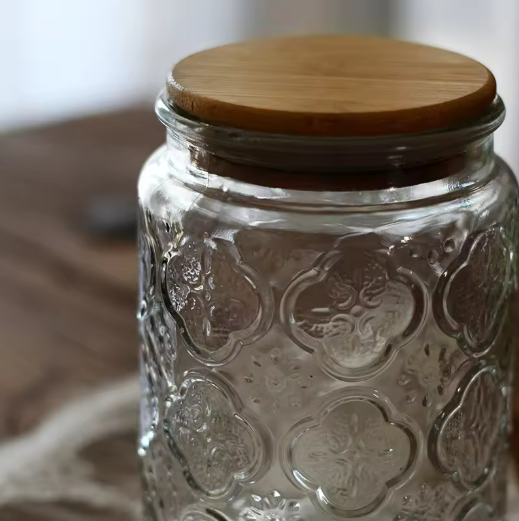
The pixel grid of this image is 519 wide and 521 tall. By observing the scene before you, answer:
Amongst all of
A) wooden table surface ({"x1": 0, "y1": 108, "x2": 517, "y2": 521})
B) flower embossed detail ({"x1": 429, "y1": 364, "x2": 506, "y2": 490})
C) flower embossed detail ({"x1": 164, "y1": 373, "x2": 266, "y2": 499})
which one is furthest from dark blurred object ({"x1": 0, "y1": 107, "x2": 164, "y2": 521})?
flower embossed detail ({"x1": 429, "y1": 364, "x2": 506, "y2": 490})

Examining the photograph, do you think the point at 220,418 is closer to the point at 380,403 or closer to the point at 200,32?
the point at 380,403

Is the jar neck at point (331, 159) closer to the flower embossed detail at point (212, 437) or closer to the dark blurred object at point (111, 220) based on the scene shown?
the flower embossed detail at point (212, 437)

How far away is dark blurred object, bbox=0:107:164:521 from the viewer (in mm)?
687

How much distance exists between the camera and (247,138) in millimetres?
377

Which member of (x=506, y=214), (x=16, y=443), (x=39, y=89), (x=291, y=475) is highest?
(x=506, y=214)

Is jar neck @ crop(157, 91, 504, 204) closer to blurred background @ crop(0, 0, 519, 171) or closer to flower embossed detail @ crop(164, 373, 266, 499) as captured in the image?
flower embossed detail @ crop(164, 373, 266, 499)

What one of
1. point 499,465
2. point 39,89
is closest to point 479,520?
point 499,465

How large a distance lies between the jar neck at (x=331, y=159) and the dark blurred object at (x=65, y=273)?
0.27 m

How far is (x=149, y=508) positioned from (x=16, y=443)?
0.17 meters

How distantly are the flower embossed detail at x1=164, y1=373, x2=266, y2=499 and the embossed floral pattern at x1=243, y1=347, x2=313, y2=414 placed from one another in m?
0.01

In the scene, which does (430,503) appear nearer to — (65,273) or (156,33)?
(65,273)

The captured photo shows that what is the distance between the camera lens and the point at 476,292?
1.48 feet

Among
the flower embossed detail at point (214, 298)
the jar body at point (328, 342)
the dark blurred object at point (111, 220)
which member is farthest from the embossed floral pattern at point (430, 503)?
the dark blurred object at point (111, 220)

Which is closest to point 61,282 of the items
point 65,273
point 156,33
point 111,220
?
point 65,273
